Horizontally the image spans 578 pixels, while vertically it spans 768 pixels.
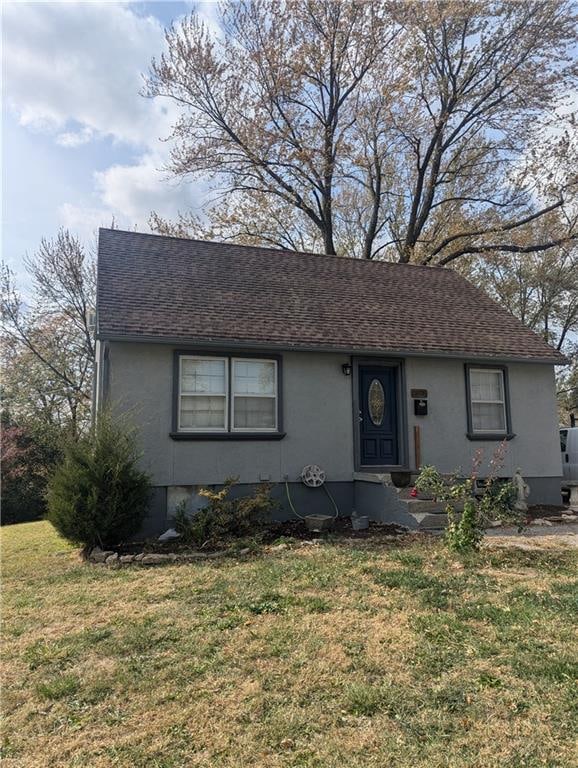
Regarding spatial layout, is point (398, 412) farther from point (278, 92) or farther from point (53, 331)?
point (53, 331)

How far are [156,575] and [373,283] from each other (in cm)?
903

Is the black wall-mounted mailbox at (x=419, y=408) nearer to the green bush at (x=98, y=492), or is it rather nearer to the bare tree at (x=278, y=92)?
the green bush at (x=98, y=492)

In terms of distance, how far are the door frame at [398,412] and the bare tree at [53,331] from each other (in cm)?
1424

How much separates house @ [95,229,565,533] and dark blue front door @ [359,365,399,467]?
0.03m

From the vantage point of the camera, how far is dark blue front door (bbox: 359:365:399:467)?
10.3 m

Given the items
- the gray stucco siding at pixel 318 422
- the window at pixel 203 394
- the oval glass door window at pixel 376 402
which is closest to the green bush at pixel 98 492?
the gray stucco siding at pixel 318 422

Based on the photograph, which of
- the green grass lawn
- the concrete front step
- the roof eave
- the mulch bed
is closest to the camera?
the green grass lawn

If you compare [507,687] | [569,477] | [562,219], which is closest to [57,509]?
[507,687]

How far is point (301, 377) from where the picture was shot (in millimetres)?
9891

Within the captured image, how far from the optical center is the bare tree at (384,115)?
18391 millimetres

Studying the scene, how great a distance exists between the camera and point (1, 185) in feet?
27.1

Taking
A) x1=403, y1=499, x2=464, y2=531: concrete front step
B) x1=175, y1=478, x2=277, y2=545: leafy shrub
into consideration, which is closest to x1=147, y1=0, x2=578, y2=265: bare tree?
x1=403, y1=499, x2=464, y2=531: concrete front step

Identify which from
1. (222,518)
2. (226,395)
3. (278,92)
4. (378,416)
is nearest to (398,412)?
(378,416)

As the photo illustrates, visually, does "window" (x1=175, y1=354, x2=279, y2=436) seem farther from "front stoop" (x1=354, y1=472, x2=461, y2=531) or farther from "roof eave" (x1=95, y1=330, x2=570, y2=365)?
"front stoop" (x1=354, y1=472, x2=461, y2=531)
